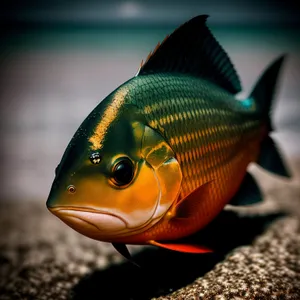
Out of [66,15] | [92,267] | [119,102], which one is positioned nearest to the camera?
[119,102]

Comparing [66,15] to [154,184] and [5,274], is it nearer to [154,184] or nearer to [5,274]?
[5,274]

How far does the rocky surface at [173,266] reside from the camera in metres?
1.14

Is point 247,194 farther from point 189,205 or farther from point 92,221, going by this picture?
point 92,221

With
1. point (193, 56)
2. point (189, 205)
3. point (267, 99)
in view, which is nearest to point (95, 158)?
point (189, 205)

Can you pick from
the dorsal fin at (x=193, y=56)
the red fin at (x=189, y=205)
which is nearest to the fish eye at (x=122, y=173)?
the red fin at (x=189, y=205)

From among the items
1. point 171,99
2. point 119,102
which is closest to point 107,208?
point 119,102

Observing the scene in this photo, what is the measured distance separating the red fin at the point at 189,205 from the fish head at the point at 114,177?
0.04 m

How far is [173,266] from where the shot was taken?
1342mm

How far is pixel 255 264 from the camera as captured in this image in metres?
1.28

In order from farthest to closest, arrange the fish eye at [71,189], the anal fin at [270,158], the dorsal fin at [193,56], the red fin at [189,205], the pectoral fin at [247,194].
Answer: the anal fin at [270,158]
the pectoral fin at [247,194]
the dorsal fin at [193,56]
the red fin at [189,205]
the fish eye at [71,189]

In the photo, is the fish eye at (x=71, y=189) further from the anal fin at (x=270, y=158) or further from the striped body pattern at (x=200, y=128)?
the anal fin at (x=270, y=158)

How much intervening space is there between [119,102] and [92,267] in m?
1.09

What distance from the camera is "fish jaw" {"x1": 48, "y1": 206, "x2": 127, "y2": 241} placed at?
887 mm

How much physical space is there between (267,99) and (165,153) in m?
0.72
